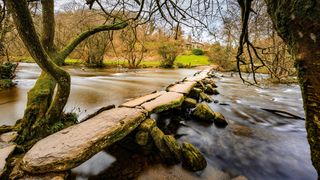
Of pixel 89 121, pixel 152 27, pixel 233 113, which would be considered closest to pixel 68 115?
pixel 89 121

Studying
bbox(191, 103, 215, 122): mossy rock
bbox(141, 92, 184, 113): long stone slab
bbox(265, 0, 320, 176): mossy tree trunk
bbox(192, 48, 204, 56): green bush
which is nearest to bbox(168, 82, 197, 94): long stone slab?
bbox(141, 92, 184, 113): long stone slab

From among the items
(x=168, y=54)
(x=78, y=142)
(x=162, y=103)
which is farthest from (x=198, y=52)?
(x=78, y=142)

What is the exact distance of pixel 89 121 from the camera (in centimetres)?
418

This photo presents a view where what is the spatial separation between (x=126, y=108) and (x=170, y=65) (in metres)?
25.7

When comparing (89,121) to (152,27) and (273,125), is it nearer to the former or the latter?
(152,27)

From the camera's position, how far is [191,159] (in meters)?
3.93

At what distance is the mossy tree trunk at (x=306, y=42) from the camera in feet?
5.39

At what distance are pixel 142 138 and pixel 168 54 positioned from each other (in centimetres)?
2614

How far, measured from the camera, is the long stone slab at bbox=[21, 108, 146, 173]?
8.91 ft

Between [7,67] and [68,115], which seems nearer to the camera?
[68,115]

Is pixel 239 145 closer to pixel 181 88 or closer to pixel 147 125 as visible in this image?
pixel 147 125

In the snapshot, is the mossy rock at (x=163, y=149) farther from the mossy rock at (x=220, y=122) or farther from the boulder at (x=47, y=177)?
the mossy rock at (x=220, y=122)

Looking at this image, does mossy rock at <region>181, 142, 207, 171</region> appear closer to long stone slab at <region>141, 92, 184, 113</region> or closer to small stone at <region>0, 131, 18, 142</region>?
long stone slab at <region>141, 92, 184, 113</region>

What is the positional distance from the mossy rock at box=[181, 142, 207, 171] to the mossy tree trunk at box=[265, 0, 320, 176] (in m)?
2.09
